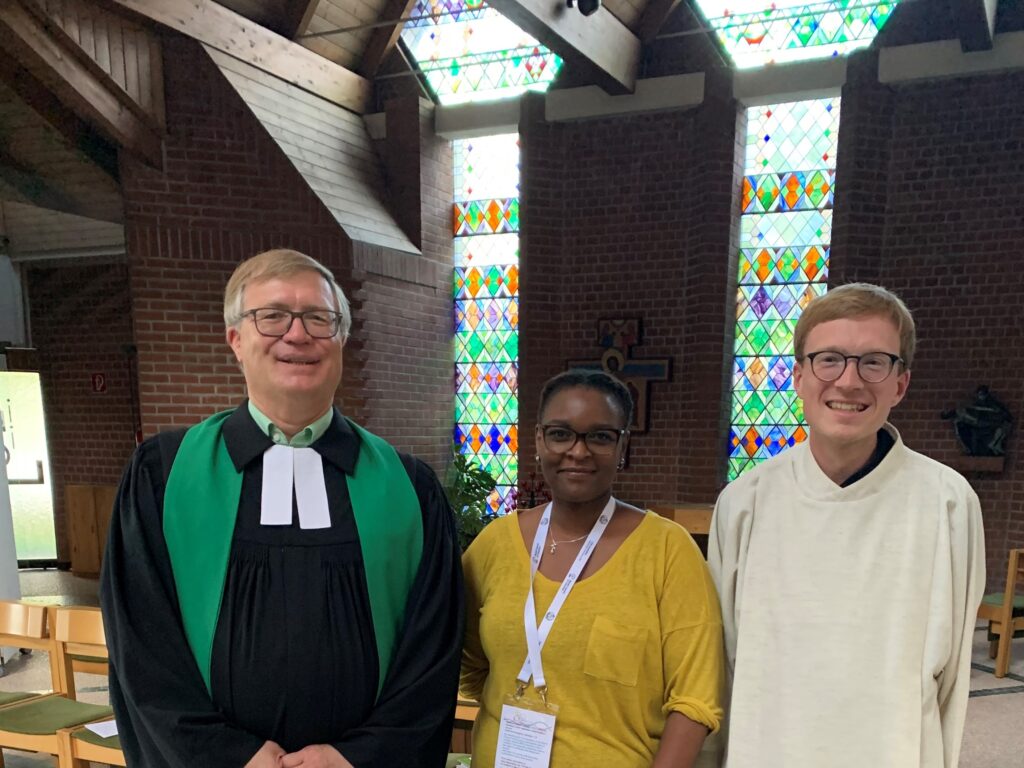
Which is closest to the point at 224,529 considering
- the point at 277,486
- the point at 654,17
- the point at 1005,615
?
the point at 277,486

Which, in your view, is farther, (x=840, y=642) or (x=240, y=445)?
(x=240, y=445)

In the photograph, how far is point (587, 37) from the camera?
5449 millimetres

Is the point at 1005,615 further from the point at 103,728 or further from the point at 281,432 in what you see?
the point at 103,728

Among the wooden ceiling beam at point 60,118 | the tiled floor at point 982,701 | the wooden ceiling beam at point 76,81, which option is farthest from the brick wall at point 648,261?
the wooden ceiling beam at point 60,118

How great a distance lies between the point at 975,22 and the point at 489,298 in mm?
4827

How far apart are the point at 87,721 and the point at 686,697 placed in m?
2.81

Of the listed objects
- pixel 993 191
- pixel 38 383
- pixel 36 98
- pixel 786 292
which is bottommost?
pixel 38 383

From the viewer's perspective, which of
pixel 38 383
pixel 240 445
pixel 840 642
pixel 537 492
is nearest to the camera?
pixel 840 642

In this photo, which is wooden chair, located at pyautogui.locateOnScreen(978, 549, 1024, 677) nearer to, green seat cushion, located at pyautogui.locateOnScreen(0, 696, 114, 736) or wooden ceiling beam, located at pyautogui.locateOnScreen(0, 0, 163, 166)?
green seat cushion, located at pyautogui.locateOnScreen(0, 696, 114, 736)

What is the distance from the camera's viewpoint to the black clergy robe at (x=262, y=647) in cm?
136

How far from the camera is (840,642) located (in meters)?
1.35

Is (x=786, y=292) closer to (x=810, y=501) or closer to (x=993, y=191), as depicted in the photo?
(x=993, y=191)

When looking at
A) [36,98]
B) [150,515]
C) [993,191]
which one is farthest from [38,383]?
[993,191]

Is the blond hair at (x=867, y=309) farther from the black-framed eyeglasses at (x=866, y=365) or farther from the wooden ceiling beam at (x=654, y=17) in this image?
the wooden ceiling beam at (x=654, y=17)
